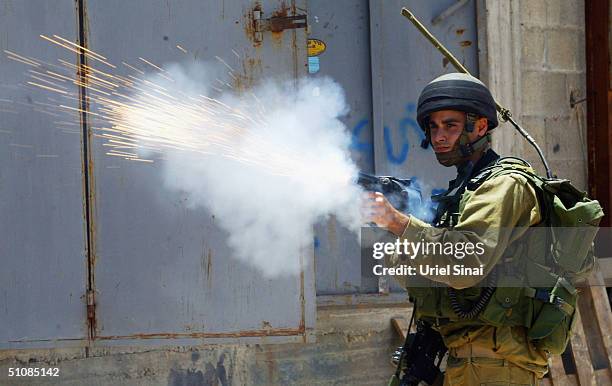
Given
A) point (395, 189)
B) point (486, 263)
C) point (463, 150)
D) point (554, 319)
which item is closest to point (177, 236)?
point (395, 189)

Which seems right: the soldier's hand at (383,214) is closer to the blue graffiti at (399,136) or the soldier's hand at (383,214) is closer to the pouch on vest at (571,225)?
the pouch on vest at (571,225)

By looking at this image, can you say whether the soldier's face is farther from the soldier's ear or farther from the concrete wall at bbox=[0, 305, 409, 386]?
the concrete wall at bbox=[0, 305, 409, 386]

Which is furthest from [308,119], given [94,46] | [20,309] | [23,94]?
[20,309]

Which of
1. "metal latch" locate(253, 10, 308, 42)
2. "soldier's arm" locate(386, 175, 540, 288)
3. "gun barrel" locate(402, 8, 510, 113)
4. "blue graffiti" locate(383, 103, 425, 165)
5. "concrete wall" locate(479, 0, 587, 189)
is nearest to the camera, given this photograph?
"soldier's arm" locate(386, 175, 540, 288)

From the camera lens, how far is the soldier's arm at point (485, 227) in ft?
10.7

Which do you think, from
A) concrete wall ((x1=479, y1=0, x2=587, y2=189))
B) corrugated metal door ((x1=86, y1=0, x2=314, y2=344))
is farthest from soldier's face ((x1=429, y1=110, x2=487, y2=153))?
concrete wall ((x1=479, y1=0, x2=587, y2=189))

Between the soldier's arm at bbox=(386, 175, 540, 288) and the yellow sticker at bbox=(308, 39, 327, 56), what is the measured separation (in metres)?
2.75

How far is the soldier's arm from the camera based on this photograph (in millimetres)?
3248

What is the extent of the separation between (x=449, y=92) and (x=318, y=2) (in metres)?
2.50

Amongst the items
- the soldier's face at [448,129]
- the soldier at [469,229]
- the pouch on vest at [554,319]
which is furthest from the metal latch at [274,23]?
the pouch on vest at [554,319]

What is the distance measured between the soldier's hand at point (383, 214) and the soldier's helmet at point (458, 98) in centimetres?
54

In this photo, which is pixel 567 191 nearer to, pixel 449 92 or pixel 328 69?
pixel 449 92

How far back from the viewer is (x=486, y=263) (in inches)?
128

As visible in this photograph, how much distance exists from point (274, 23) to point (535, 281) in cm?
208
